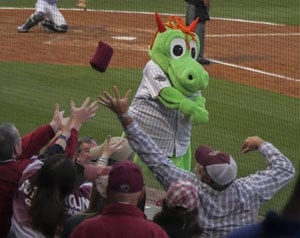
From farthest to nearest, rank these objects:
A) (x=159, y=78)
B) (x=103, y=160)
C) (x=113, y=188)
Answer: (x=159, y=78)
(x=103, y=160)
(x=113, y=188)

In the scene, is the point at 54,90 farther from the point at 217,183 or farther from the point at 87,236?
the point at 87,236

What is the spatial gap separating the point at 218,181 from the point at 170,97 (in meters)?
2.49

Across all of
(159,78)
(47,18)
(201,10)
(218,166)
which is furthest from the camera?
(47,18)

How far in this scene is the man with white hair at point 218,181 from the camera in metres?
5.39

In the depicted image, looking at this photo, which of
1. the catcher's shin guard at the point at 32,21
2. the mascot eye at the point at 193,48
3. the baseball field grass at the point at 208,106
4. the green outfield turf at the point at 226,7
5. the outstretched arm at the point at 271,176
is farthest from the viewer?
the green outfield turf at the point at 226,7

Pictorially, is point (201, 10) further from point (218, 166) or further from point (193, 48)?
point (218, 166)

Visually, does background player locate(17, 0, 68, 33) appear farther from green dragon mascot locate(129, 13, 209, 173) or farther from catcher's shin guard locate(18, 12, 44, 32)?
green dragon mascot locate(129, 13, 209, 173)

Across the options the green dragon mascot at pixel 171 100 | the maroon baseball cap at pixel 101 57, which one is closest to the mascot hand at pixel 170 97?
the green dragon mascot at pixel 171 100

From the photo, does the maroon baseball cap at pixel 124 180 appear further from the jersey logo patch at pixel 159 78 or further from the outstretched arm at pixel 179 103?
the jersey logo patch at pixel 159 78

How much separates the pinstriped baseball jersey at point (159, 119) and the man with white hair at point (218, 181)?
2.09m

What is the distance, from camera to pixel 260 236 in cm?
319

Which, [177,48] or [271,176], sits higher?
[177,48]

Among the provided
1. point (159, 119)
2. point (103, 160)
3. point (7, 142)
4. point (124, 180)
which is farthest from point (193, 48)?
point (124, 180)

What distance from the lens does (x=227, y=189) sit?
5.43 meters
